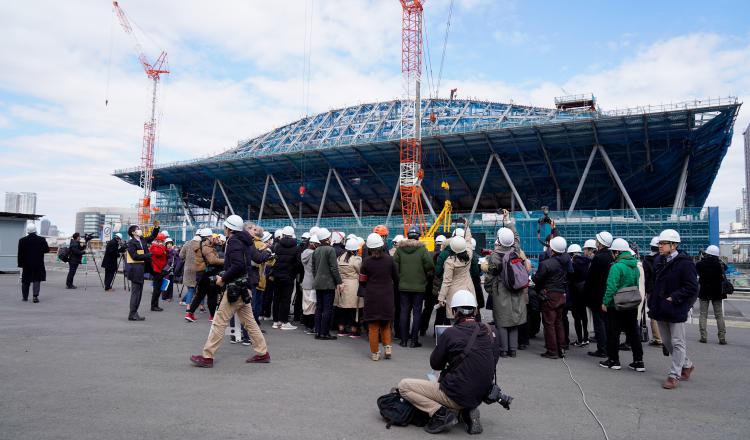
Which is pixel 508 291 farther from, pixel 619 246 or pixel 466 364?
pixel 466 364

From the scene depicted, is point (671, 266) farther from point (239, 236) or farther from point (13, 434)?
point (13, 434)

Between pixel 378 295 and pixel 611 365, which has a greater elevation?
pixel 378 295

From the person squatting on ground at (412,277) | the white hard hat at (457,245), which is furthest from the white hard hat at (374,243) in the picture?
the white hard hat at (457,245)

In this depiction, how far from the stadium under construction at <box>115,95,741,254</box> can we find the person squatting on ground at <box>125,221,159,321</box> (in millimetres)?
22426

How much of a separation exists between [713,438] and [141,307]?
1187 cm

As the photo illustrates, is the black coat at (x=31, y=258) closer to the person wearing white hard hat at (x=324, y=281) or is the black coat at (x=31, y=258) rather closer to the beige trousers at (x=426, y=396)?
the person wearing white hard hat at (x=324, y=281)

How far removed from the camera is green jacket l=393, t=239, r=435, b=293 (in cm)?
784

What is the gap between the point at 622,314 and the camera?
22.3 ft

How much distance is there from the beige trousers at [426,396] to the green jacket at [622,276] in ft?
12.7

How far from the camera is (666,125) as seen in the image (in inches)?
1273

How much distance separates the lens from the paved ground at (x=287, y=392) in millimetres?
4102

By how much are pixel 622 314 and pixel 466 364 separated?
13.2ft

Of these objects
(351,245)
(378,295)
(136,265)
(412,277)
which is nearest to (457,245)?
(412,277)

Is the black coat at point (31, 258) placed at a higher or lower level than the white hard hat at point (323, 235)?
lower
